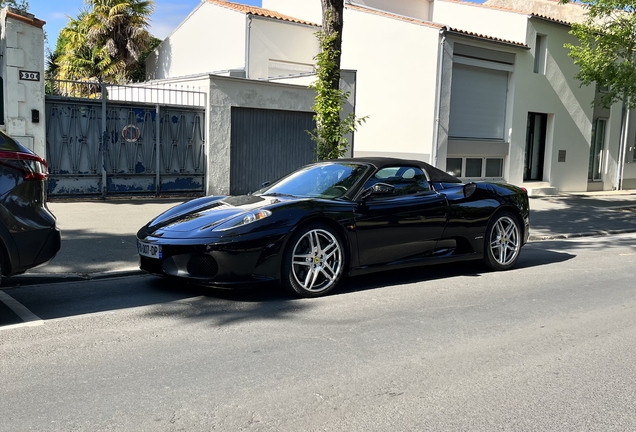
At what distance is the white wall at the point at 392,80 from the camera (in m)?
18.7

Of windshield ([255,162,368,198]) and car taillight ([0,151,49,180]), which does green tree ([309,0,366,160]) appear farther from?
car taillight ([0,151,49,180])

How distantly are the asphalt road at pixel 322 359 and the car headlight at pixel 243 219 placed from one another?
2.44ft

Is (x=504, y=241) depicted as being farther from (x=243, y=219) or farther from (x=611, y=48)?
(x=611, y=48)

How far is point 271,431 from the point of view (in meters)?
3.39

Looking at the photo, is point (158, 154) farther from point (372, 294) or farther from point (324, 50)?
point (372, 294)

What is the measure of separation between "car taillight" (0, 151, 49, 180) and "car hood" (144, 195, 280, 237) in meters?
1.30

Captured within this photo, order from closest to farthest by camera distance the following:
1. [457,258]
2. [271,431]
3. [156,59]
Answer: [271,431] < [457,258] < [156,59]

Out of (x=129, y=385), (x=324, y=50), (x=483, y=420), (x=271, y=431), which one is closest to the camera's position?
(x=271, y=431)

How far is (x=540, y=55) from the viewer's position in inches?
832

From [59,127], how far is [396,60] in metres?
10.6

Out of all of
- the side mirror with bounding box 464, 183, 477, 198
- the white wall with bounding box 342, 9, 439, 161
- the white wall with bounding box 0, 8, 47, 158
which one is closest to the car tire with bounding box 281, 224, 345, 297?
the side mirror with bounding box 464, 183, 477, 198

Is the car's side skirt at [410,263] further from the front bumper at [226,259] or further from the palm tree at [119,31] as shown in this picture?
the palm tree at [119,31]

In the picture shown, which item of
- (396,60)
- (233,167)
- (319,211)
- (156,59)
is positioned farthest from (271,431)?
(156,59)

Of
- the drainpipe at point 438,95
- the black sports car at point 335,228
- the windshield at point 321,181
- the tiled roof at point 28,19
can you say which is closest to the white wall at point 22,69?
the tiled roof at point 28,19
